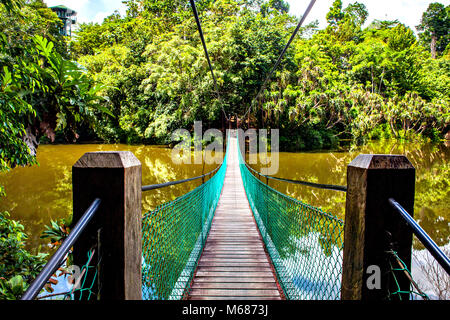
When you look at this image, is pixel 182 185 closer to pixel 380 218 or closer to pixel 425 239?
pixel 380 218

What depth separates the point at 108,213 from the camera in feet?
1.83

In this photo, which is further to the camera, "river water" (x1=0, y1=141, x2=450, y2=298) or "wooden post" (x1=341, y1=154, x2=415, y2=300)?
"river water" (x1=0, y1=141, x2=450, y2=298)

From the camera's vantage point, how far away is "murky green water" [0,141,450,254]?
6.40 m

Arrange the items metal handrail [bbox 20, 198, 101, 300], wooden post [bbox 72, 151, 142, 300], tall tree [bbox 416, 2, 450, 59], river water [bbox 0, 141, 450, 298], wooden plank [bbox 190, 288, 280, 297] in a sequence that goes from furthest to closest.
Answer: tall tree [bbox 416, 2, 450, 59], river water [bbox 0, 141, 450, 298], wooden plank [bbox 190, 288, 280, 297], wooden post [bbox 72, 151, 142, 300], metal handrail [bbox 20, 198, 101, 300]

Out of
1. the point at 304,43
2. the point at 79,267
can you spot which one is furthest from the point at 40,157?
the point at 304,43

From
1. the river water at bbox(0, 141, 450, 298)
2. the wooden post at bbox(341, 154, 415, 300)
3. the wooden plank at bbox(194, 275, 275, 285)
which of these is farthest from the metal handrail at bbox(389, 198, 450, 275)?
the river water at bbox(0, 141, 450, 298)

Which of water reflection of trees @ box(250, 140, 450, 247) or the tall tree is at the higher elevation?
the tall tree

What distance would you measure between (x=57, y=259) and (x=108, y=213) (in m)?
0.15

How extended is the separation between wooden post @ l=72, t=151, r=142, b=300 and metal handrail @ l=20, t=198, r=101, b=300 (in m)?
0.03

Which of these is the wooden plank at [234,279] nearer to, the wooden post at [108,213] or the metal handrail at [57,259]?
the wooden post at [108,213]

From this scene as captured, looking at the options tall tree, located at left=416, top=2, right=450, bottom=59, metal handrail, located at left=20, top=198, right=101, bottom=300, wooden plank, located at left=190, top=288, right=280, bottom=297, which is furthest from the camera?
tall tree, located at left=416, top=2, right=450, bottom=59

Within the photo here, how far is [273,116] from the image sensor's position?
531 inches

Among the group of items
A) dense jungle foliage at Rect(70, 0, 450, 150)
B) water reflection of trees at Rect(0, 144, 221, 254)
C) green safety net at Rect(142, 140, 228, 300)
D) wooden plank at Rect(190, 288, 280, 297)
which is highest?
dense jungle foliage at Rect(70, 0, 450, 150)

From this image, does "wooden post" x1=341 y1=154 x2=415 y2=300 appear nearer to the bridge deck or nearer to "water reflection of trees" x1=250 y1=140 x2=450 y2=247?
the bridge deck
